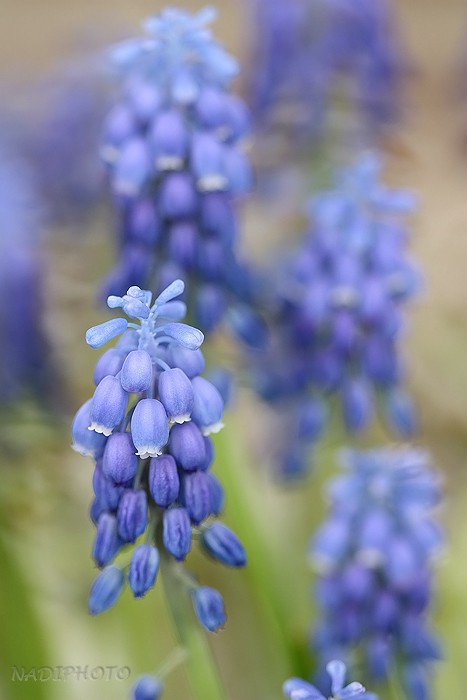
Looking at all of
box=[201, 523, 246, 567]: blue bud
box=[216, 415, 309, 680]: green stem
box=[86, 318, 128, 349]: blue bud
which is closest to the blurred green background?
box=[216, 415, 309, 680]: green stem

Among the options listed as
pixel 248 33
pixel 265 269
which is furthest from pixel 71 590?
pixel 248 33

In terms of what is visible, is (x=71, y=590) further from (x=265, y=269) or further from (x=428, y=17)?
(x=428, y=17)

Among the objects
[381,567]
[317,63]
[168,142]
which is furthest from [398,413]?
[317,63]

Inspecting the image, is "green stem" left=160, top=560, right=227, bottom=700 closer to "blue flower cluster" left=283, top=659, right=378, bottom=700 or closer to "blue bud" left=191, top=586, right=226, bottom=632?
"blue bud" left=191, top=586, right=226, bottom=632

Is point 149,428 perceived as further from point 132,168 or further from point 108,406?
point 132,168

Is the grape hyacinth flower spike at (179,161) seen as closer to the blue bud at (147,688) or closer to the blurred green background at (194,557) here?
the blurred green background at (194,557)
